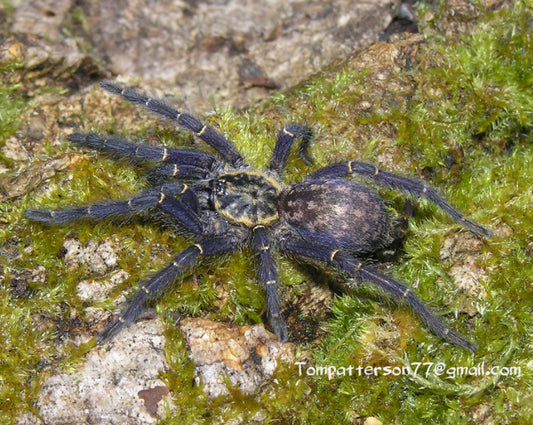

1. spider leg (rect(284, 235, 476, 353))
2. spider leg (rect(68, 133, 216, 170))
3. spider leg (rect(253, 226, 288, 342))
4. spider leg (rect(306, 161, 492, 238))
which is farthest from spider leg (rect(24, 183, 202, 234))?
spider leg (rect(306, 161, 492, 238))

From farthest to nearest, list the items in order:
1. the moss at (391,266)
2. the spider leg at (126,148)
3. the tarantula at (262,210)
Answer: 1. the spider leg at (126,148)
2. the tarantula at (262,210)
3. the moss at (391,266)

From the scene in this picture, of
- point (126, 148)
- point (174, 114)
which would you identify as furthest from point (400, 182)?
point (126, 148)

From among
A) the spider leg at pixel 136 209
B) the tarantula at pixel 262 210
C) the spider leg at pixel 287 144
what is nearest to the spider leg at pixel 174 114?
the tarantula at pixel 262 210

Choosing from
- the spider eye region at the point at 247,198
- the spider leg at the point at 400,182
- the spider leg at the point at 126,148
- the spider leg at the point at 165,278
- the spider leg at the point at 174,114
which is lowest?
the spider leg at the point at 165,278

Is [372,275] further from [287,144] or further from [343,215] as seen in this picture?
[287,144]

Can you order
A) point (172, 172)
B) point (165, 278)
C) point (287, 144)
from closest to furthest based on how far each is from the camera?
point (165, 278), point (172, 172), point (287, 144)

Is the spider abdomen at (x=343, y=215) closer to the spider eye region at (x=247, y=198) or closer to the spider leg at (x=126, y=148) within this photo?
the spider eye region at (x=247, y=198)

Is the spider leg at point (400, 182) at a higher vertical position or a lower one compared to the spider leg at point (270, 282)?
higher

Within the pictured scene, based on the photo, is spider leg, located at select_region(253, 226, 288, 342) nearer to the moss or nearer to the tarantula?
the tarantula
